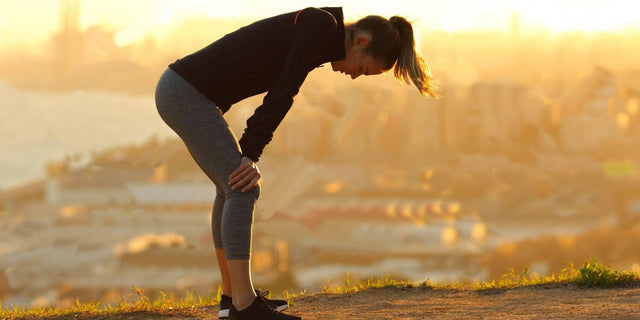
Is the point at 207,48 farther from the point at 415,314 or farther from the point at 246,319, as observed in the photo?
the point at 415,314

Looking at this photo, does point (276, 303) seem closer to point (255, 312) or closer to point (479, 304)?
point (255, 312)

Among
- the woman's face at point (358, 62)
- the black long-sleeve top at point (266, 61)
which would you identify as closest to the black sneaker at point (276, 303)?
the black long-sleeve top at point (266, 61)

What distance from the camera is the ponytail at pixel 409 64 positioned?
3.57m

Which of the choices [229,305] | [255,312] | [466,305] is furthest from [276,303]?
[466,305]

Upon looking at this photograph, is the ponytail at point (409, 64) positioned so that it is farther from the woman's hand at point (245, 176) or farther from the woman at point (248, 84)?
the woman's hand at point (245, 176)

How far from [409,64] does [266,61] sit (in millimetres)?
728

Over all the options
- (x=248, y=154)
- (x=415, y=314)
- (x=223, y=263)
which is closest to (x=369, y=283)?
(x=415, y=314)

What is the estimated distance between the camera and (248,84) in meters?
3.49

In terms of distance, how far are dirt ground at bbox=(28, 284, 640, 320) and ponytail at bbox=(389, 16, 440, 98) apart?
1.69 meters

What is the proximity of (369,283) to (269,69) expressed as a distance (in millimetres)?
3058

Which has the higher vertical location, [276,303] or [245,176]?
[245,176]

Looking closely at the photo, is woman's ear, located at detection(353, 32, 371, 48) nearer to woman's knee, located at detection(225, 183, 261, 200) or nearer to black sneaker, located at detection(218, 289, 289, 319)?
woman's knee, located at detection(225, 183, 261, 200)

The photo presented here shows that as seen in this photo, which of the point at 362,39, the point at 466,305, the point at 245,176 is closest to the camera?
the point at 245,176

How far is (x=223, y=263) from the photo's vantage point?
391cm
